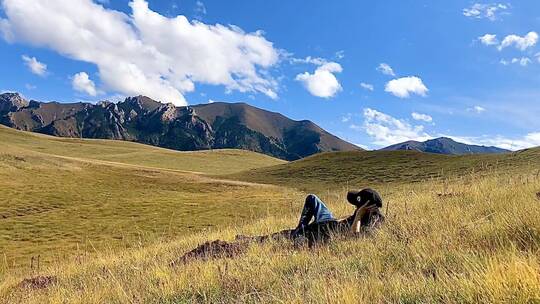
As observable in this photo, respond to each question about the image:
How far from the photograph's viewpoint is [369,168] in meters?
61.2

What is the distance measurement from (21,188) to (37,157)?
19.9 meters

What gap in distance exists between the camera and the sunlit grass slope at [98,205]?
23.2 metres

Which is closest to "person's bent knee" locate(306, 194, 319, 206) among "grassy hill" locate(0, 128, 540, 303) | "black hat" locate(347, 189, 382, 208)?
"black hat" locate(347, 189, 382, 208)

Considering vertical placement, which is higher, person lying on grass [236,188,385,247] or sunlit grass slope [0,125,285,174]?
sunlit grass slope [0,125,285,174]

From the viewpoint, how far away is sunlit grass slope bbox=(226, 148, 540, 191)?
4856cm

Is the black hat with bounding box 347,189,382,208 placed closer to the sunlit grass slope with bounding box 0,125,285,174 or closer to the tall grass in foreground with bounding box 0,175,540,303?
the tall grass in foreground with bounding box 0,175,540,303

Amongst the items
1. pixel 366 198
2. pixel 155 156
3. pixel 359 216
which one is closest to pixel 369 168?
pixel 366 198

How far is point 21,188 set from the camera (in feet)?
129

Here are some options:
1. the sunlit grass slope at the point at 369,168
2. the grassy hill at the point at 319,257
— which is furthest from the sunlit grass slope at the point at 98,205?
the sunlit grass slope at the point at 369,168

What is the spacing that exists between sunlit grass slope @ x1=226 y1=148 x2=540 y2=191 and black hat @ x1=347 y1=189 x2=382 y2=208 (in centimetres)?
3757

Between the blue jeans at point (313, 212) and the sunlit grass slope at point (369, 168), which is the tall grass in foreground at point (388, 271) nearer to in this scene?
the blue jeans at point (313, 212)

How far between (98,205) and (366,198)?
31.1m

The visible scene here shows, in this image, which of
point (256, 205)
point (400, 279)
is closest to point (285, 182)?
point (256, 205)

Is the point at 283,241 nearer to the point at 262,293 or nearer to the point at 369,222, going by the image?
the point at 369,222
